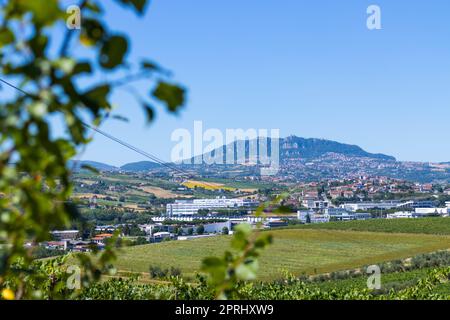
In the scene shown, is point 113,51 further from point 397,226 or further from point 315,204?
point 315,204

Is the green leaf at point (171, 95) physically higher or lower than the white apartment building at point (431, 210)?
higher

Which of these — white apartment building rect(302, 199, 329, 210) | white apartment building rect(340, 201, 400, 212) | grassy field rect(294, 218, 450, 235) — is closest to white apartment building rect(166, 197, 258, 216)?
white apartment building rect(302, 199, 329, 210)

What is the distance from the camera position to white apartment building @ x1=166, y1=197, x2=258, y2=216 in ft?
336

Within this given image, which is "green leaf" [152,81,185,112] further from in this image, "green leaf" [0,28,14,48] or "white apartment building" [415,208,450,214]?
"white apartment building" [415,208,450,214]

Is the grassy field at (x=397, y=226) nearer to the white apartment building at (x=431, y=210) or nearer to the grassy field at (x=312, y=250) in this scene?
the grassy field at (x=312, y=250)

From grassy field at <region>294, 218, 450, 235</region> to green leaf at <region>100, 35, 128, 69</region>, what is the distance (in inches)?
2980

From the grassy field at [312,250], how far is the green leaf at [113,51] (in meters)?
44.8

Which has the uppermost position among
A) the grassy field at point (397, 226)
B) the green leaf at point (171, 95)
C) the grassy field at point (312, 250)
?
the green leaf at point (171, 95)

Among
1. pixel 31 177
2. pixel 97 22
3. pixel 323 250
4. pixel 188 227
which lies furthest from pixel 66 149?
pixel 188 227

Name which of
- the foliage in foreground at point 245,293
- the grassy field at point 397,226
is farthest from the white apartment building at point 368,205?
the foliage in foreground at point 245,293

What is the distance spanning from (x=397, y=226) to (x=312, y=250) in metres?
18.2

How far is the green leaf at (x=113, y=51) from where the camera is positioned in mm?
1057
